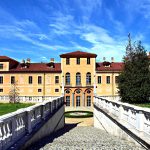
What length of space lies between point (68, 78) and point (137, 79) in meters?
18.4

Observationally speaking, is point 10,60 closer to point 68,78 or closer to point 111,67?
point 68,78

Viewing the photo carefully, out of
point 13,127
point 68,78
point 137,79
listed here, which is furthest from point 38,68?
point 13,127

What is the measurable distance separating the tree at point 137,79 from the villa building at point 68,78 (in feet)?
45.4

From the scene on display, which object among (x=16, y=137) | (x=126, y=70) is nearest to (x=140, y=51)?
(x=126, y=70)

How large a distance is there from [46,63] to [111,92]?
48.5 feet

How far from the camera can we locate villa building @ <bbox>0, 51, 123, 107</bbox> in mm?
48875

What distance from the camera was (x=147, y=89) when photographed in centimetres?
3309

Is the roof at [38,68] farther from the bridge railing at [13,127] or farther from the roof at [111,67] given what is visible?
the bridge railing at [13,127]

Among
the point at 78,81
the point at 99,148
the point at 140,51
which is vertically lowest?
the point at 99,148

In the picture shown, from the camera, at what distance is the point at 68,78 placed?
49594mm

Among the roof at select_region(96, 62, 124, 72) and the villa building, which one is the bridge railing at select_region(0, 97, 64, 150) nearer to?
the villa building

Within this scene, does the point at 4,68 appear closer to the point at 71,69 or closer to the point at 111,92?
the point at 71,69

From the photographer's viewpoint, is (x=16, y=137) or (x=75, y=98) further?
(x=75, y=98)

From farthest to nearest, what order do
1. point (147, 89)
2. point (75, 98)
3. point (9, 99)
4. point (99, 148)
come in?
point (75, 98), point (9, 99), point (147, 89), point (99, 148)
